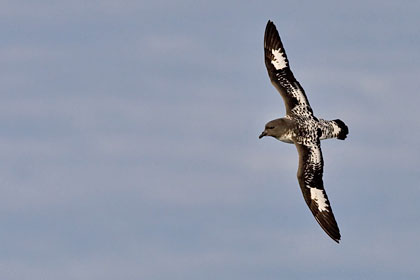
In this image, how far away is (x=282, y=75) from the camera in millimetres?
41625

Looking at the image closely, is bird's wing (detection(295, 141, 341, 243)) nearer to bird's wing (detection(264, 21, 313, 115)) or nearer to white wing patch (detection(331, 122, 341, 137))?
white wing patch (detection(331, 122, 341, 137))

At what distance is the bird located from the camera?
3881 centimetres

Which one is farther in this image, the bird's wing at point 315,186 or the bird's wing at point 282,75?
the bird's wing at point 282,75

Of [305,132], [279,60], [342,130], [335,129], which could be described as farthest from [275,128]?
[279,60]

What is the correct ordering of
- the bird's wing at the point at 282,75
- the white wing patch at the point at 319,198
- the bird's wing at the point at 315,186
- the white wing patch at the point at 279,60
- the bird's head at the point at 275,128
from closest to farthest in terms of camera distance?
the bird's wing at the point at 315,186
the white wing patch at the point at 319,198
the bird's head at the point at 275,128
the bird's wing at the point at 282,75
the white wing patch at the point at 279,60

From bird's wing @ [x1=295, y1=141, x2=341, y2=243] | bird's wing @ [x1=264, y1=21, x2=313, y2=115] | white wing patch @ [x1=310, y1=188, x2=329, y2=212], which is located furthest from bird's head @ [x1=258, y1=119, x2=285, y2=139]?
white wing patch @ [x1=310, y1=188, x2=329, y2=212]

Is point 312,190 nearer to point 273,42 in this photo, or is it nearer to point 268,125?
point 268,125

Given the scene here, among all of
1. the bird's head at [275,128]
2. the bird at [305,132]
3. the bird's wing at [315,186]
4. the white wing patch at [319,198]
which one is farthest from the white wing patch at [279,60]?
the white wing patch at [319,198]

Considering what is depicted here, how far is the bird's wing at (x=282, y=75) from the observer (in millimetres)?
40781

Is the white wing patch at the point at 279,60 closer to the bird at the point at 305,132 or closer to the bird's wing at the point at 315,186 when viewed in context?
the bird at the point at 305,132

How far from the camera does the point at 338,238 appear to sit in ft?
125

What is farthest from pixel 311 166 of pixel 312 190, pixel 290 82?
pixel 290 82

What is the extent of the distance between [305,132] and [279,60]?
11.5 feet

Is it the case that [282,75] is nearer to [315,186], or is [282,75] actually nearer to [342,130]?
[342,130]
